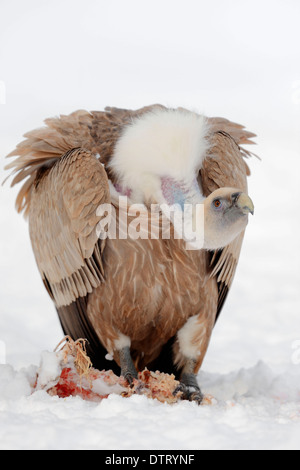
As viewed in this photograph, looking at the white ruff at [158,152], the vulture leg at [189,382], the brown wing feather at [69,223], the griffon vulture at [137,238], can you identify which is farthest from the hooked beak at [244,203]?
the vulture leg at [189,382]

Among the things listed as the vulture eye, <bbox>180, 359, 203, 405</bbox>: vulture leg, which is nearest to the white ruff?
the vulture eye

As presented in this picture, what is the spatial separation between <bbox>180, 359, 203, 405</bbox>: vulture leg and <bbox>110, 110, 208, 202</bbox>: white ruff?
1118 mm

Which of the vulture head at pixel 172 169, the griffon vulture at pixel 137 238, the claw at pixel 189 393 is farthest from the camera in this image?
the claw at pixel 189 393

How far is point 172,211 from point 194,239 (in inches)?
8.1

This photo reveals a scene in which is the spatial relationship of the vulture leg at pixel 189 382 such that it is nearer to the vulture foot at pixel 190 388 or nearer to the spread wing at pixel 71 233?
the vulture foot at pixel 190 388

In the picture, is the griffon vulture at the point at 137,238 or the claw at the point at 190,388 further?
the claw at the point at 190,388

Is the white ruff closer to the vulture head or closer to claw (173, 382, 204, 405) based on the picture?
the vulture head

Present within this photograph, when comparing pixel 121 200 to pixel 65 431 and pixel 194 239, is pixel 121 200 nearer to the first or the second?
pixel 194 239

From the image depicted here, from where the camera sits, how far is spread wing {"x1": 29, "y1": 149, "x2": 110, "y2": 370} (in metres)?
4.37

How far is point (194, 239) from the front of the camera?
4.29 metres

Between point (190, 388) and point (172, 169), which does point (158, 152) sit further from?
point (190, 388)

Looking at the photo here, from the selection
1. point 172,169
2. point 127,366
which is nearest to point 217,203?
point 172,169

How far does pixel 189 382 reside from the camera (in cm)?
477

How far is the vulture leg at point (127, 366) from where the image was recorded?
462cm
